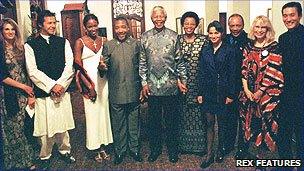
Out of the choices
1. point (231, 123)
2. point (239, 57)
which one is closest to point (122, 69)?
point (239, 57)

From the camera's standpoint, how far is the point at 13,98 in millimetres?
2637

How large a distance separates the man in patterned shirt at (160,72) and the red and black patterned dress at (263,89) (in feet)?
1.99

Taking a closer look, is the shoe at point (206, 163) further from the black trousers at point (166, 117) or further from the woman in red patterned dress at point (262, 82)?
the woman in red patterned dress at point (262, 82)

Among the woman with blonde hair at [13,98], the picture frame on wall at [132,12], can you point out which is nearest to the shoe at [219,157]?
the woman with blonde hair at [13,98]

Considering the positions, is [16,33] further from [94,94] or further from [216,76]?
[216,76]

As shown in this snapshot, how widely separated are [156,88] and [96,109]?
62 centimetres

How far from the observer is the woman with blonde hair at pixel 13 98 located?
260cm

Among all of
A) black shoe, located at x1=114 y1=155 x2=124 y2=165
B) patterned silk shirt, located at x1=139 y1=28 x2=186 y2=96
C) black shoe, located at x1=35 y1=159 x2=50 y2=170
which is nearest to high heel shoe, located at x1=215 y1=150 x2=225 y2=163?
patterned silk shirt, located at x1=139 y1=28 x2=186 y2=96

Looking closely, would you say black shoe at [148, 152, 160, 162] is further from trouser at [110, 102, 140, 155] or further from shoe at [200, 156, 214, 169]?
shoe at [200, 156, 214, 169]

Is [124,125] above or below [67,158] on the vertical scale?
above

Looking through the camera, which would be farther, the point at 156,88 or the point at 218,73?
the point at 156,88

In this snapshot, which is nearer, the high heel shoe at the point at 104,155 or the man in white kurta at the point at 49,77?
the man in white kurta at the point at 49,77

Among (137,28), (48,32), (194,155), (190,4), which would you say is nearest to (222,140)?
(194,155)

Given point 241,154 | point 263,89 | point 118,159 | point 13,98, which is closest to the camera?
point 263,89
